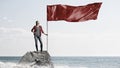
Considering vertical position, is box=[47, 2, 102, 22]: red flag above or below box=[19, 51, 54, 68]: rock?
above

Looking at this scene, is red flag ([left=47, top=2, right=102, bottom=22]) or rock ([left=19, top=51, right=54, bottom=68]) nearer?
red flag ([left=47, top=2, right=102, bottom=22])

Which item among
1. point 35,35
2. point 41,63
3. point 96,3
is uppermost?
point 96,3

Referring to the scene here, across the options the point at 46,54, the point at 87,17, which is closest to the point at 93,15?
the point at 87,17

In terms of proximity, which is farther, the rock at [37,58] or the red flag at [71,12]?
the rock at [37,58]

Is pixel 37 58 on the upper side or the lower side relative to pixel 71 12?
Result: lower

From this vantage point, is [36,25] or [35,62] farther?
[35,62]

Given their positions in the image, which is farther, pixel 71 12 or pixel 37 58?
pixel 37 58

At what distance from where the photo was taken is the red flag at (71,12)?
2345 centimetres

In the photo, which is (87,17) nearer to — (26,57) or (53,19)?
(53,19)

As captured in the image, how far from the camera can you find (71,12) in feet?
78.2

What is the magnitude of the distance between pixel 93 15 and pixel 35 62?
13.8 ft

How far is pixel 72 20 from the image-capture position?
2367 centimetres

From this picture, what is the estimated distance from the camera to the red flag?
923 inches

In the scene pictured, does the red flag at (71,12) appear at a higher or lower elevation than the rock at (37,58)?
higher
